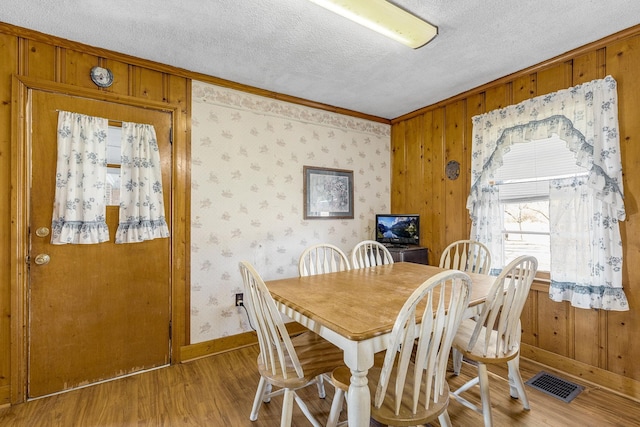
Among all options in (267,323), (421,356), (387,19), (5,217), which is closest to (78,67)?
(5,217)

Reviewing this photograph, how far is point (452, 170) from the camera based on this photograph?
3217 millimetres

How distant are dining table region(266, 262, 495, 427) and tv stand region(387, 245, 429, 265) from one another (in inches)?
27.8

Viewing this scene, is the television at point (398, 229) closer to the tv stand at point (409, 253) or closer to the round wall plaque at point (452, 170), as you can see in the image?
the tv stand at point (409, 253)

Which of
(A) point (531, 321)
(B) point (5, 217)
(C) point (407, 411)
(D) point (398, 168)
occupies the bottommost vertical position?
(A) point (531, 321)

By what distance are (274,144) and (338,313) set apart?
6.84ft

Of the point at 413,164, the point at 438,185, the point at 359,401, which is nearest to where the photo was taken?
the point at 359,401

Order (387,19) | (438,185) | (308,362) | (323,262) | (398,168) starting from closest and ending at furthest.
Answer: (308,362)
(387,19)
(323,262)
(438,185)
(398,168)

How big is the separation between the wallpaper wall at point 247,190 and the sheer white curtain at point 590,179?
73.8 inches

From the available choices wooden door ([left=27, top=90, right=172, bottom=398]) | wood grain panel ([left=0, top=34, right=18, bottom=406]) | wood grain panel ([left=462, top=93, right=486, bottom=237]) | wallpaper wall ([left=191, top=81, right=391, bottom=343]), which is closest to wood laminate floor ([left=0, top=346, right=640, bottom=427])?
wooden door ([left=27, top=90, right=172, bottom=398])

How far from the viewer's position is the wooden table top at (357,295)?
1.28 meters

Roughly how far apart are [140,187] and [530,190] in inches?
124

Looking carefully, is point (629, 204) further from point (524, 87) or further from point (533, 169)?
point (524, 87)

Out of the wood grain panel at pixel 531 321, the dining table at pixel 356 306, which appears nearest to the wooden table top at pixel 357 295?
the dining table at pixel 356 306

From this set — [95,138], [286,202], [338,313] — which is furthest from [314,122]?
[338,313]
